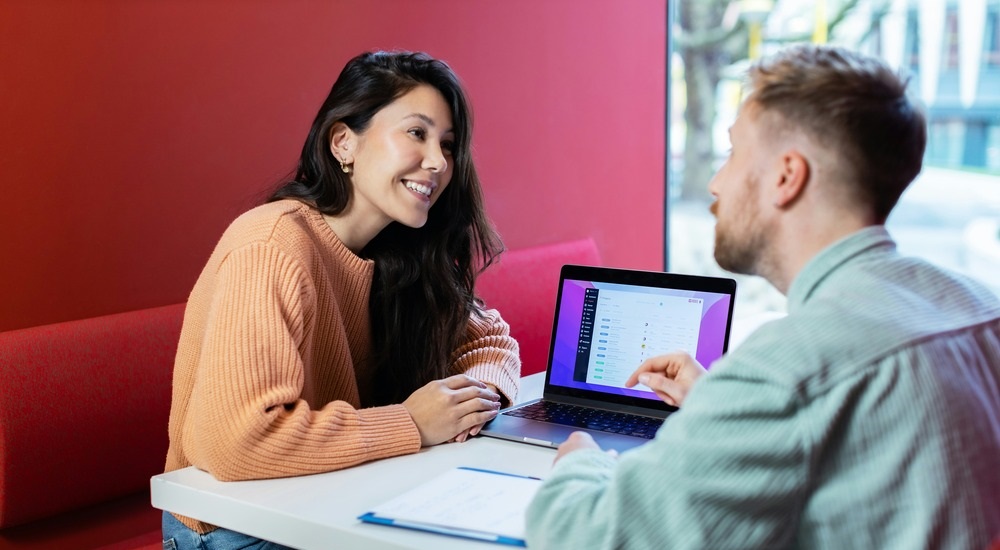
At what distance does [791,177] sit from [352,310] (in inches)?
43.0

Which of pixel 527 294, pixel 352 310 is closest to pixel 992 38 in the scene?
pixel 527 294

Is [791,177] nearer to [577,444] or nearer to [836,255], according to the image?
[836,255]

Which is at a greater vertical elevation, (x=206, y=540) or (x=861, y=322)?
(x=861, y=322)

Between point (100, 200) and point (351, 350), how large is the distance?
0.67m

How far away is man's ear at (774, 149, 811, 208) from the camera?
118 cm

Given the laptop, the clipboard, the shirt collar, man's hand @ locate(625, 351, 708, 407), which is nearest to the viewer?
the shirt collar

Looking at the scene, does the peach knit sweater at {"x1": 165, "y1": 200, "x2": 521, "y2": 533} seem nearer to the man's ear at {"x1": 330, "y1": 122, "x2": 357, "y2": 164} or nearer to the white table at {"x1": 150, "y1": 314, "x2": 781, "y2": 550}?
the white table at {"x1": 150, "y1": 314, "x2": 781, "y2": 550}

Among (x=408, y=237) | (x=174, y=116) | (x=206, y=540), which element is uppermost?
(x=174, y=116)

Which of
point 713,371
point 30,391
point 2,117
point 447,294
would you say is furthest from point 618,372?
point 2,117

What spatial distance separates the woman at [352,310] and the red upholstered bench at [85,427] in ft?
1.01

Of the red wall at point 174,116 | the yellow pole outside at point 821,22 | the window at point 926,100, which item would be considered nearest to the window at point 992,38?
the window at point 926,100

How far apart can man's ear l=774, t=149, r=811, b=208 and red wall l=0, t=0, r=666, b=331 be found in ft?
4.61

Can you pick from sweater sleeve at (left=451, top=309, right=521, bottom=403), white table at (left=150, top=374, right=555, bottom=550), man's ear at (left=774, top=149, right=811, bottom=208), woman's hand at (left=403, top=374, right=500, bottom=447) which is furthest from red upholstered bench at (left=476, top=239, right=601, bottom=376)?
man's ear at (left=774, top=149, right=811, bottom=208)

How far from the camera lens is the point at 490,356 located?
209 cm
